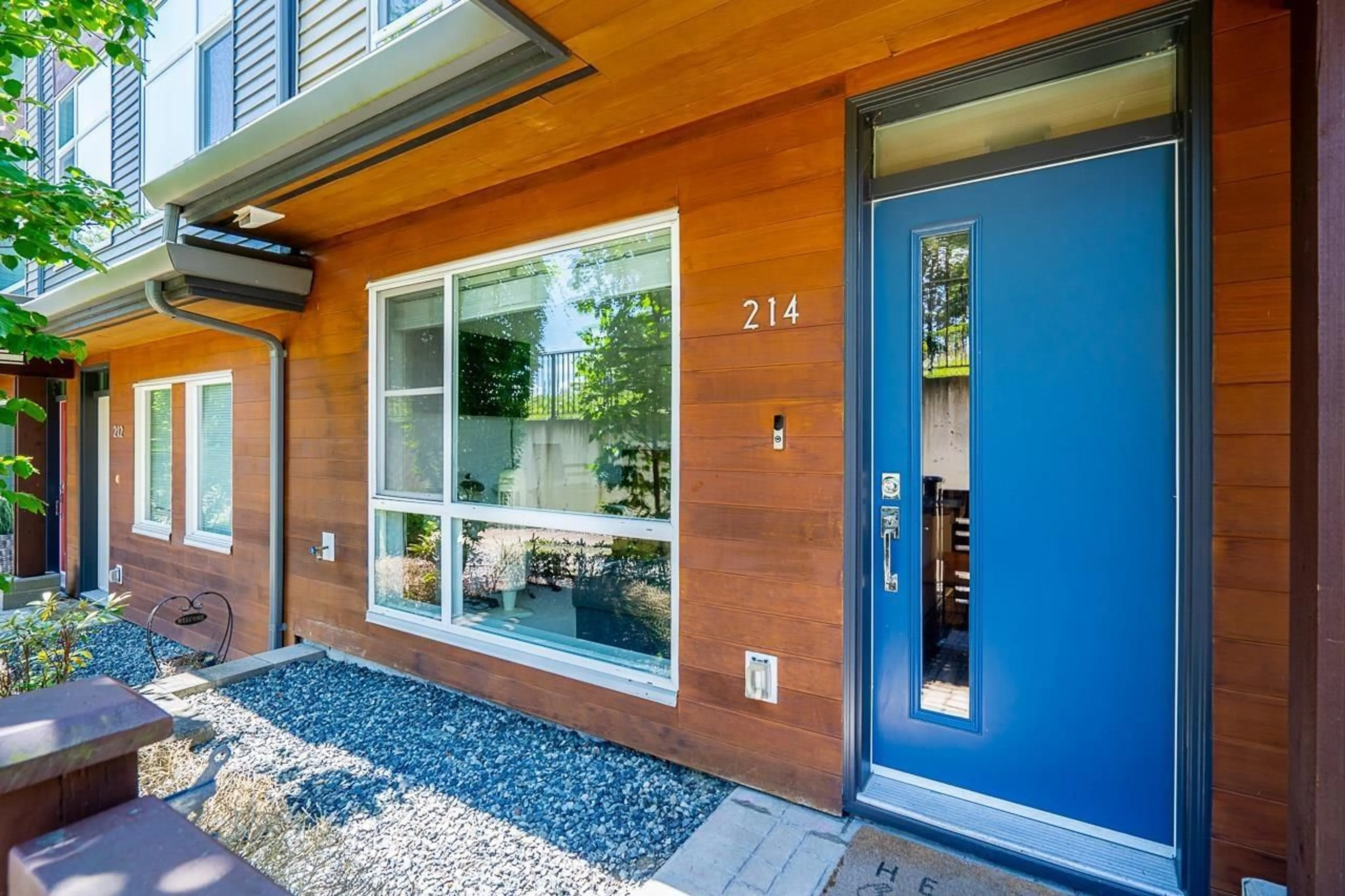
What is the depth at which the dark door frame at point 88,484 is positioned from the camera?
7023 mm

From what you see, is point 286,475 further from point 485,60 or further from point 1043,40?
point 1043,40

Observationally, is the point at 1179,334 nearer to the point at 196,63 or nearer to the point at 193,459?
the point at 196,63

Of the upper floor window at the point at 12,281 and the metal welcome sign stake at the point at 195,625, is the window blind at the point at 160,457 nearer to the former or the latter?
the metal welcome sign stake at the point at 195,625

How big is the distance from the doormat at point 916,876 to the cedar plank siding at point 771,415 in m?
0.22

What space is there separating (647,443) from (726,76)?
4.54 feet

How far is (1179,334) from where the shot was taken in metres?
1.72

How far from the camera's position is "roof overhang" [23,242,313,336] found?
3.55 meters

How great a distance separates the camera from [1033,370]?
1920 millimetres

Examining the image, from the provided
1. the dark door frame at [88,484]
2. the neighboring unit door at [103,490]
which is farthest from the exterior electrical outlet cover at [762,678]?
the dark door frame at [88,484]

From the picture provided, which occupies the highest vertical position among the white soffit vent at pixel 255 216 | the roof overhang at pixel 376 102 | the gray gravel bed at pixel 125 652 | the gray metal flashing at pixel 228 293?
the roof overhang at pixel 376 102

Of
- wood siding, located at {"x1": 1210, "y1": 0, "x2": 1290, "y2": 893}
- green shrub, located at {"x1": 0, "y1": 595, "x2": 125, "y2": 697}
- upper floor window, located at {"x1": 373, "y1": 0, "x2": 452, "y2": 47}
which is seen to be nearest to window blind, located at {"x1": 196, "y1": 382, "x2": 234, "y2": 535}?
green shrub, located at {"x1": 0, "y1": 595, "x2": 125, "y2": 697}

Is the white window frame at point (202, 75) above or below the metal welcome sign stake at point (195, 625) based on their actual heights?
above

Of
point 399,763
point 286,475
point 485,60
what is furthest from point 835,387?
point 286,475

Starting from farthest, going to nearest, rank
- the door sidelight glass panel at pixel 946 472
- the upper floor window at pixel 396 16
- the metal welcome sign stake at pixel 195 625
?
the metal welcome sign stake at pixel 195 625
the upper floor window at pixel 396 16
the door sidelight glass panel at pixel 946 472
